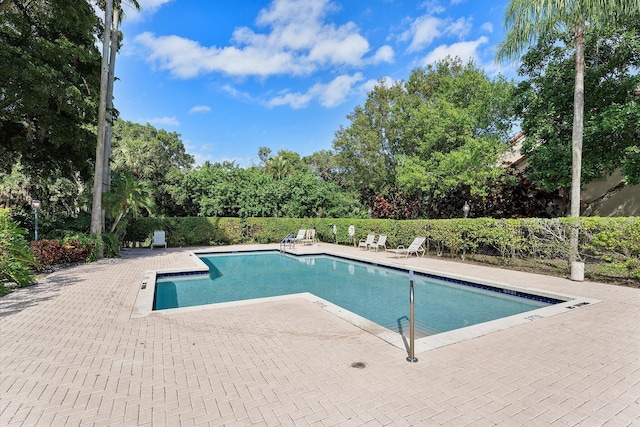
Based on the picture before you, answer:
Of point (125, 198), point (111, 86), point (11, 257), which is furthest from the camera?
point (111, 86)

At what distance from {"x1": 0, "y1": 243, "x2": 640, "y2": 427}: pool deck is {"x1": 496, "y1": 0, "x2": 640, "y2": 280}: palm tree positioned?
5333 mm

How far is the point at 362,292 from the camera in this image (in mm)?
9211

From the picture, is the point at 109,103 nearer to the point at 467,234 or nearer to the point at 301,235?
the point at 301,235

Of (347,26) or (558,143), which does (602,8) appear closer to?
(558,143)

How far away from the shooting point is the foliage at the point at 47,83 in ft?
35.8

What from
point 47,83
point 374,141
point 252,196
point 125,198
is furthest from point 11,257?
point 374,141

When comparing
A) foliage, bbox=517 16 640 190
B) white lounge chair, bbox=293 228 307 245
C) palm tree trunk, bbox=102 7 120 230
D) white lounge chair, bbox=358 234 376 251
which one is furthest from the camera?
white lounge chair, bbox=293 228 307 245

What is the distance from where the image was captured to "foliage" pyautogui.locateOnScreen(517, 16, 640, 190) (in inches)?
453

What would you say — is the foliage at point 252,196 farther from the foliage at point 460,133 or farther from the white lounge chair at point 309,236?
the foliage at point 460,133

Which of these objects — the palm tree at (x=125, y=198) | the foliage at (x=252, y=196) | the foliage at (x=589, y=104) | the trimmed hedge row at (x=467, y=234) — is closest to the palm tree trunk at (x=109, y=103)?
the palm tree at (x=125, y=198)

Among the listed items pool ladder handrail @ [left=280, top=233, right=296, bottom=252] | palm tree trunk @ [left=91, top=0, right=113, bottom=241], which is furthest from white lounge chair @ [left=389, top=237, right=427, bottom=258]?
palm tree trunk @ [left=91, top=0, right=113, bottom=241]

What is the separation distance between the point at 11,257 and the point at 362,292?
29.6ft

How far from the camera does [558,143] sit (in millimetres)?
13078

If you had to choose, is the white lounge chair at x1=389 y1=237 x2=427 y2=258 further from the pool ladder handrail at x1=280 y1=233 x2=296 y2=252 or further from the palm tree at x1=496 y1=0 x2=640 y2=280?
the pool ladder handrail at x1=280 y1=233 x2=296 y2=252
